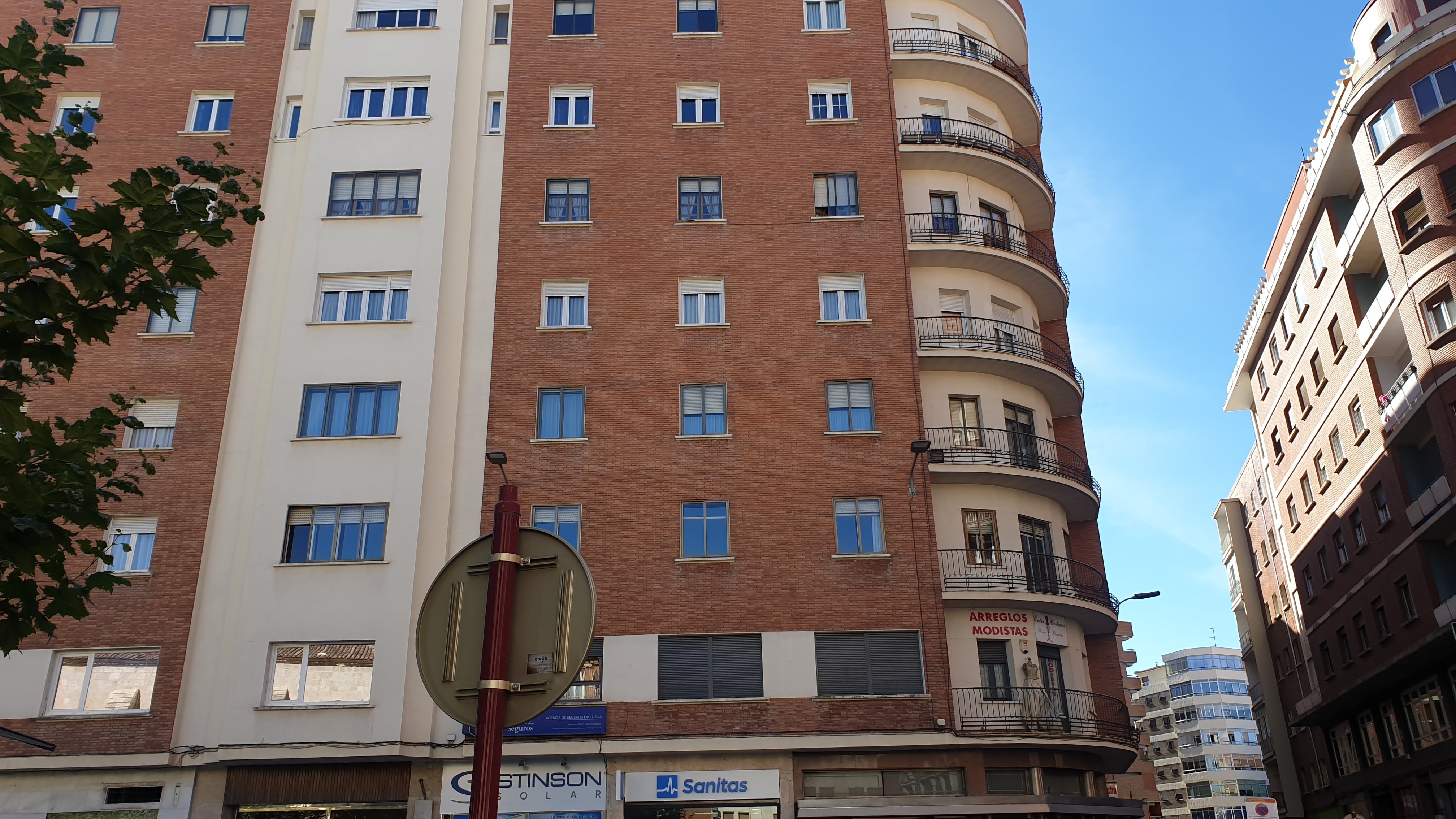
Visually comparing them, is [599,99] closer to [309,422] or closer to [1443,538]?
[309,422]

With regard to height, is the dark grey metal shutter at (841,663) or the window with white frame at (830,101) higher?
the window with white frame at (830,101)

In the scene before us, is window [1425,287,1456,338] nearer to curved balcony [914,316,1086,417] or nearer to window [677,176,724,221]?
curved balcony [914,316,1086,417]

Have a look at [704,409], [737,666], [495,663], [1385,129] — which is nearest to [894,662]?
[737,666]

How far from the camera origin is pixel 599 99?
3089cm

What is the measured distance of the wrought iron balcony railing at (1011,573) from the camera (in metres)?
26.5

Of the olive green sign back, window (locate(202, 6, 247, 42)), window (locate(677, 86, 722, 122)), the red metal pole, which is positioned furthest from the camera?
window (locate(202, 6, 247, 42))

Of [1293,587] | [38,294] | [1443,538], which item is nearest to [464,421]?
[38,294]

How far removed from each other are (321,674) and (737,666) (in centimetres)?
940

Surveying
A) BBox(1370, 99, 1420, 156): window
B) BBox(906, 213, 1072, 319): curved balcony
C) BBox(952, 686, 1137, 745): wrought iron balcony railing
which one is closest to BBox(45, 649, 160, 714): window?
BBox(952, 686, 1137, 745): wrought iron balcony railing

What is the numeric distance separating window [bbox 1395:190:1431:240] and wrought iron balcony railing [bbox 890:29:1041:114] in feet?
36.5

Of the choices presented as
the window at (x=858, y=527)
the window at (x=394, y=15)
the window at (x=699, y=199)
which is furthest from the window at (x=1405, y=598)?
the window at (x=394, y=15)

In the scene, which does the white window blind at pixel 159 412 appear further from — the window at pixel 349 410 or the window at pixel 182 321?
the window at pixel 349 410

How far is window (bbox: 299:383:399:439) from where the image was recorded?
27125 millimetres

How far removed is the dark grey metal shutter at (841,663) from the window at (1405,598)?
20469 millimetres
